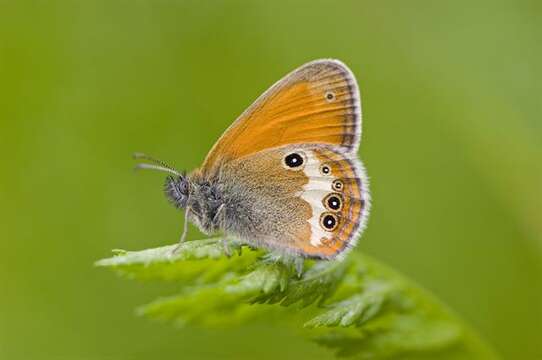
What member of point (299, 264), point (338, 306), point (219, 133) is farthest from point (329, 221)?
point (219, 133)

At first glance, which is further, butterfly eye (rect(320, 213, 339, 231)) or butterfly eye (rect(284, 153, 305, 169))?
butterfly eye (rect(284, 153, 305, 169))

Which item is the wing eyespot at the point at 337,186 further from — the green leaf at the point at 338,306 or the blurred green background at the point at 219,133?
the blurred green background at the point at 219,133

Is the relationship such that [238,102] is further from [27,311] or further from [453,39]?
[27,311]

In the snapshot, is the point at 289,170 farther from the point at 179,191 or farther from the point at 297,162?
the point at 179,191

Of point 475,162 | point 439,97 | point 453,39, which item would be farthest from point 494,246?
point 453,39

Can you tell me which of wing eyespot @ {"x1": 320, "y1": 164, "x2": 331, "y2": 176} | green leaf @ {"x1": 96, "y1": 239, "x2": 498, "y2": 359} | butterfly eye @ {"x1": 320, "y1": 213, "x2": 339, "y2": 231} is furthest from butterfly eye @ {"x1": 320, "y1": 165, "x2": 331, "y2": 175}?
green leaf @ {"x1": 96, "y1": 239, "x2": 498, "y2": 359}

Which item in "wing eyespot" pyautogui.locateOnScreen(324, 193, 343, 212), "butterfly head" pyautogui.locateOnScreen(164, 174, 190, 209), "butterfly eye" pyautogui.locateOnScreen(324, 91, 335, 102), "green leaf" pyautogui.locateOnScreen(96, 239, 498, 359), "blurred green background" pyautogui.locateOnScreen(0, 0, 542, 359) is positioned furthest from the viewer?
"blurred green background" pyautogui.locateOnScreen(0, 0, 542, 359)

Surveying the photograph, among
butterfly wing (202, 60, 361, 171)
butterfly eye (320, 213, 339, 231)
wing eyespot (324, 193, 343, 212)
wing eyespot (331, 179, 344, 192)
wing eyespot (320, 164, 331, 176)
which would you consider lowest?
butterfly eye (320, 213, 339, 231)

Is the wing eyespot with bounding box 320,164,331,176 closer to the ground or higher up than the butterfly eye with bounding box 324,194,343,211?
higher up

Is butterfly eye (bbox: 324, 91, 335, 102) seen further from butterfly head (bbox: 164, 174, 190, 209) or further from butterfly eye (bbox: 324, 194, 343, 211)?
butterfly head (bbox: 164, 174, 190, 209)
